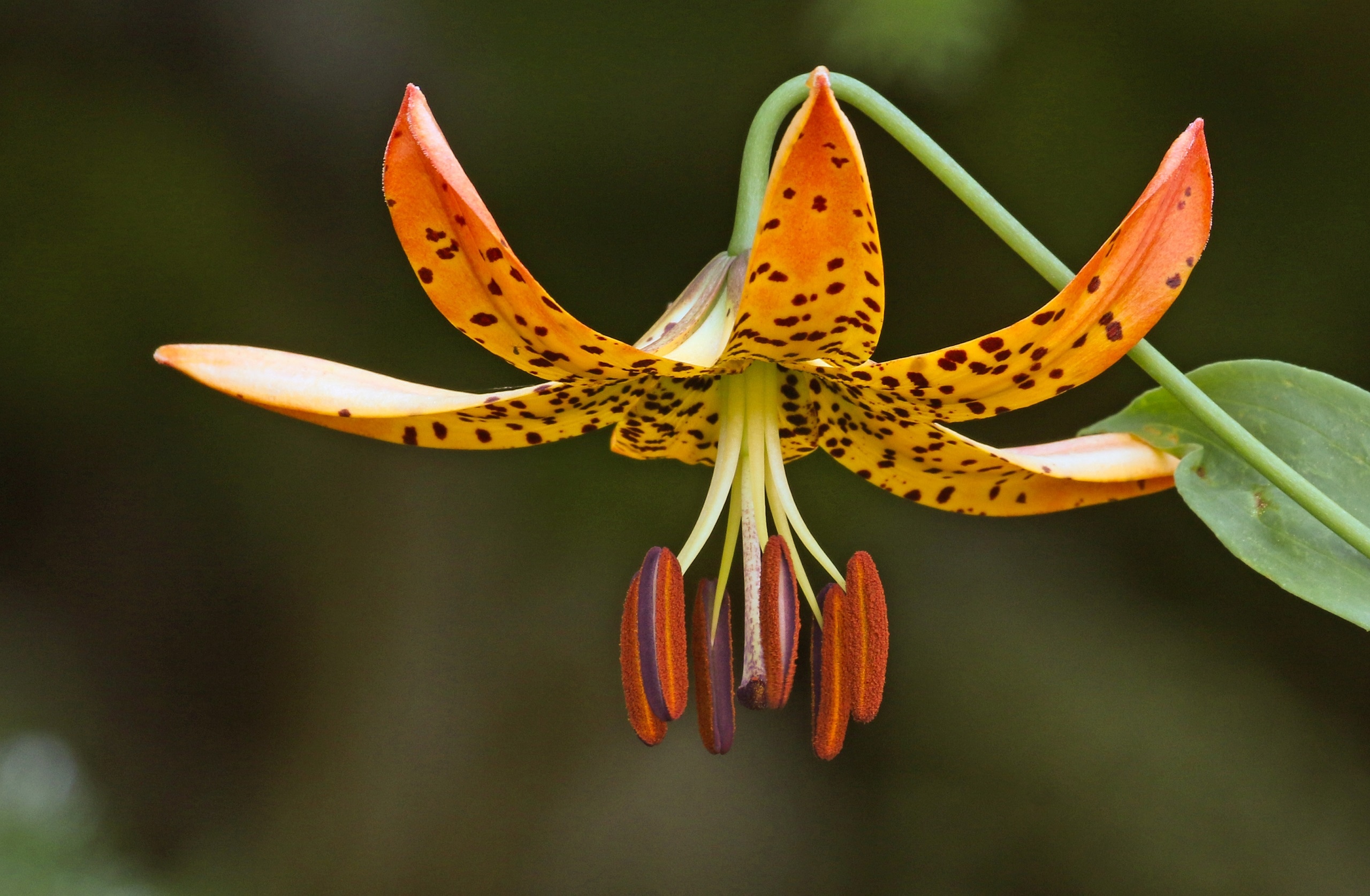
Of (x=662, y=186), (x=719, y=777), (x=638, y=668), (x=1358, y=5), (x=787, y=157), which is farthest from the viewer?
(x=719, y=777)

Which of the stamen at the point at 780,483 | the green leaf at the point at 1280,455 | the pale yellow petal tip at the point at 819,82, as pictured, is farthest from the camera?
the stamen at the point at 780,483

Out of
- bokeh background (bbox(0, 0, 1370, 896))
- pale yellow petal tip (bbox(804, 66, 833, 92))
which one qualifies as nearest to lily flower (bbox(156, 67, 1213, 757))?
pale yellow petal tip (bbox(804, 66, 833, 92))

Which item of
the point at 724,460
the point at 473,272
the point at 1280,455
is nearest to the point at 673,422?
the point at 724,460

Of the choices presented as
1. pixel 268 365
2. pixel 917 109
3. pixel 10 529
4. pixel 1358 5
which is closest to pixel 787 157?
pixel 268 365

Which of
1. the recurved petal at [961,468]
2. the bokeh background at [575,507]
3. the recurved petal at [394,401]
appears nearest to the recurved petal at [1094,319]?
the recurved petal at [961,468]

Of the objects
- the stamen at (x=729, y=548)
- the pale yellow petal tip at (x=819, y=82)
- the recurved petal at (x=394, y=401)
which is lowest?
the stamen at (x=729, y=548)

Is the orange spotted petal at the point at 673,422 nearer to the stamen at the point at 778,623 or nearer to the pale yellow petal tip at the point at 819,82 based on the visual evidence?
the stamen at the point at 778,623

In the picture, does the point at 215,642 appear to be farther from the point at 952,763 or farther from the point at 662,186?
the point at 952,763
